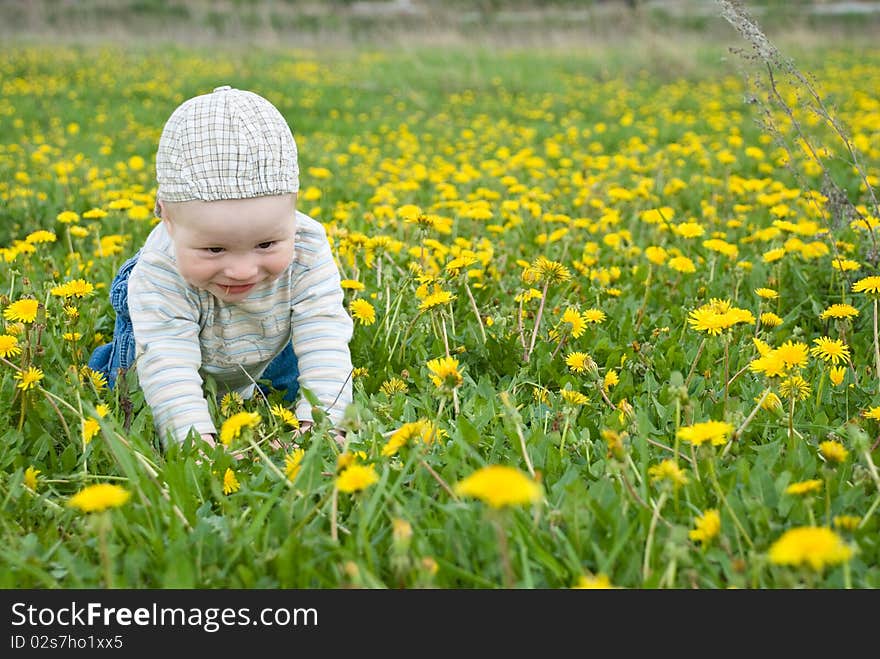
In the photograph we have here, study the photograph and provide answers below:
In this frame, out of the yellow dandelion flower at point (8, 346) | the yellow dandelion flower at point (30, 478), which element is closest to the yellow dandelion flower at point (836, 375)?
the yellow dandelion flower at point (30, 478)

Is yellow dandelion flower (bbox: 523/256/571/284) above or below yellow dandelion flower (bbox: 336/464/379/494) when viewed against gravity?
below

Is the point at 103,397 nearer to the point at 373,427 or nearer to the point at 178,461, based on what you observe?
the point at 178,461

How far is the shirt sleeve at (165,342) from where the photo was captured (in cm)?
218

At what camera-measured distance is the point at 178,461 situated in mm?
1887

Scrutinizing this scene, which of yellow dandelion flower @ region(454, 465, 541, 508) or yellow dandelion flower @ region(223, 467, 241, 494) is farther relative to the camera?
yellow dandelion flower @ region(223, 467, 241, 494)

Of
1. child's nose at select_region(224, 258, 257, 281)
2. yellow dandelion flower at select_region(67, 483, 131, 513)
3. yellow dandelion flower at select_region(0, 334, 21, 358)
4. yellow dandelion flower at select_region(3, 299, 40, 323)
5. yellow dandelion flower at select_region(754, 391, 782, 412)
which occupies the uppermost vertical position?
child's nose at select_region(224, 258, 257, 281)

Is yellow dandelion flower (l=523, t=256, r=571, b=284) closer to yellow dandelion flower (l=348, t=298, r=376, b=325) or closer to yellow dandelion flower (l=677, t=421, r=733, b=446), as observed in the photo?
yellow dandelion flower (l=348, t=298, r=376, b=325)

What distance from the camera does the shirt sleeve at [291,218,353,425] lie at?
7.63 feet

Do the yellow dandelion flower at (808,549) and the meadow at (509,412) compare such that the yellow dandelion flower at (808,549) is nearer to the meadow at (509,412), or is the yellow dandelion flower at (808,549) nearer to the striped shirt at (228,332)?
the meadow at (509,412)

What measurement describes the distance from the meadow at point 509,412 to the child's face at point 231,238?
341 millimetres

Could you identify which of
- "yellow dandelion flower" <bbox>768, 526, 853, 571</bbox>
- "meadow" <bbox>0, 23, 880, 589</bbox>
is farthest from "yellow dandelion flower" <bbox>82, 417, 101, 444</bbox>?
"yellow dandelion flower" <bbox>768, 526, 853, 571</bbox>

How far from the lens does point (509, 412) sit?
1670mm
